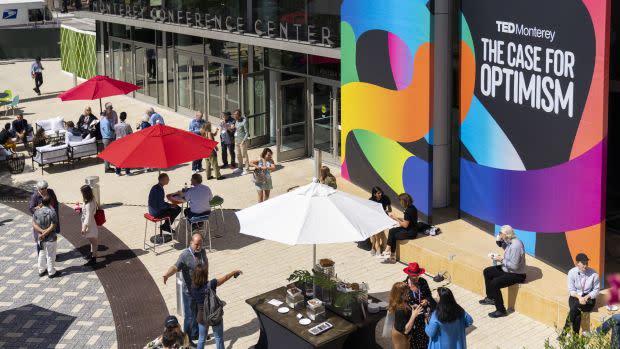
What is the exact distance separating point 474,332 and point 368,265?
3.30m

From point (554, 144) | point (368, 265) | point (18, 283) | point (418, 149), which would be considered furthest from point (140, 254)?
point (554, 144)

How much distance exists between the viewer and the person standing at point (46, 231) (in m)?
15.1

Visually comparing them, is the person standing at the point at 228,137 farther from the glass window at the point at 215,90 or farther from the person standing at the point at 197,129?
the glass window at the point at 215,90

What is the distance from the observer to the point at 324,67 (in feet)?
73.0

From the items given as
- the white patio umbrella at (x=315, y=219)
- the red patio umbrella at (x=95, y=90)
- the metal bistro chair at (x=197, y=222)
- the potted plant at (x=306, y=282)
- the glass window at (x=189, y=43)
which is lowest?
the metal bistro chair at (x=197, y=222)

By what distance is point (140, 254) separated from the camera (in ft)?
55.0

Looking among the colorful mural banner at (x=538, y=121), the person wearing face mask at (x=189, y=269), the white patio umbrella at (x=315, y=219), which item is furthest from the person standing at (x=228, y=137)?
the person wearing face mask at (x=189, y=269)

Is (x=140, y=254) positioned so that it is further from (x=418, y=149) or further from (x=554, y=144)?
(x=554, y=144)

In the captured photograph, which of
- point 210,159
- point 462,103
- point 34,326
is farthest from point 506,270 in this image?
point 210,159

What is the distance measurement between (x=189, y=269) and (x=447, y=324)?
3.97 metres

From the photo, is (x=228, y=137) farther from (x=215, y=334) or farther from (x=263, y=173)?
(x=215, y=334)

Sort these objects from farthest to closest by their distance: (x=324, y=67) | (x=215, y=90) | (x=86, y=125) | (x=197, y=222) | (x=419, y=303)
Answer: (x=215, y=90)
(x=86, y=125)
(x=324, y=67)
(x=197, y=222)
(x=419, y=303)

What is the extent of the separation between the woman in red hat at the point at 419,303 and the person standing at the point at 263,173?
7.33m

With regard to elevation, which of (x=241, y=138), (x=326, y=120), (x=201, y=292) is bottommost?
(x=201, y=292)
